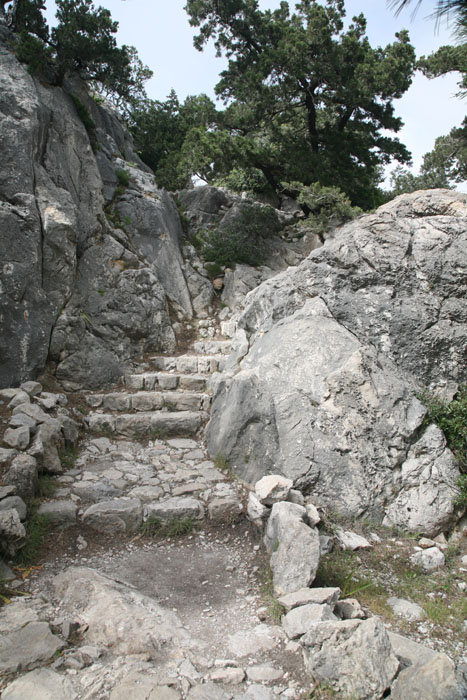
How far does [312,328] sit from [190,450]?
2.54 m

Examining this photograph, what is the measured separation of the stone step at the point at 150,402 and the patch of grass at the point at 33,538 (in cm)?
306

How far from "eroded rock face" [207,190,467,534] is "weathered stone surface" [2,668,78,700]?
3007mm

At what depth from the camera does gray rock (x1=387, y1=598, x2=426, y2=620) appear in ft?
12.3

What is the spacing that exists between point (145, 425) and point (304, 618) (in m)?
4.19

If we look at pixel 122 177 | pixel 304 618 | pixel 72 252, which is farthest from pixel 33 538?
pixel 122 177

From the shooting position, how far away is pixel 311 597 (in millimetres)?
3508

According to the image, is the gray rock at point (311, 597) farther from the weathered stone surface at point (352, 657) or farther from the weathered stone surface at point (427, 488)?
the weathered stone surface at point (427, 488)

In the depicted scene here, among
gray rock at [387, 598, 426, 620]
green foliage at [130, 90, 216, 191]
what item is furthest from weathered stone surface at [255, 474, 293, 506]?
green foliage at [130, 90, 216, 191]

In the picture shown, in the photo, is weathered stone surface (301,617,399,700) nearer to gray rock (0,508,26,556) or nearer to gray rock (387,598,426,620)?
gray rock (387,598,426,620)

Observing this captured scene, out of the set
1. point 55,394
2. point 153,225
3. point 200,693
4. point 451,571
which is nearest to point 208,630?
point 200,693

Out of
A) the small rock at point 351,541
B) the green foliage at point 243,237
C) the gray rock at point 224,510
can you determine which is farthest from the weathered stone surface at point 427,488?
the green foliage at point 243,237

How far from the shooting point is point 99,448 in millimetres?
6520

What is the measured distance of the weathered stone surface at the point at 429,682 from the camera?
258 cm

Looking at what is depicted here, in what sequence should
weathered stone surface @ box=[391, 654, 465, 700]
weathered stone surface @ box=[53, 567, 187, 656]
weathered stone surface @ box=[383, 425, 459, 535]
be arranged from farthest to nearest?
weathered stone surface @ box=[383, 425, 459, 535] < weathered stone surface @ box=[53, 567, 187, 656] < weathered stone surface @ box=[391, 654, 465, 700]
